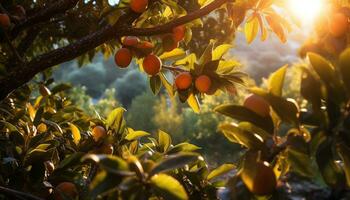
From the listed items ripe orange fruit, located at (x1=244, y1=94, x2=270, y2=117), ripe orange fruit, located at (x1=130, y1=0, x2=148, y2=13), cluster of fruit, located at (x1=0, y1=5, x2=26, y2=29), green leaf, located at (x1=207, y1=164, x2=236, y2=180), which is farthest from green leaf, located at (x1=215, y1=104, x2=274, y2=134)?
cluster of fruit, located at (x1=0, y1=5, x2=26, y2=29)

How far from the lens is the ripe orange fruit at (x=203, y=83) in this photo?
189 cm

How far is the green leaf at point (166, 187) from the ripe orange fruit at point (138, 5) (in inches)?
37.9

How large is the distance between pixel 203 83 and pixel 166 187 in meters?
0.88

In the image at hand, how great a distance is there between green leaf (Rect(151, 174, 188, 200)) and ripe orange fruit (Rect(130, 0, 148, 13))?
962 millimetres

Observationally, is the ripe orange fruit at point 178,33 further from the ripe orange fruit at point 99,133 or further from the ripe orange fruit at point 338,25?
the ripe orange fruit at point 338,25

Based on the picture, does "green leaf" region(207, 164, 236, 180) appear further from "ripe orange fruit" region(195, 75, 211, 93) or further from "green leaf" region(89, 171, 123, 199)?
"green leaf" region(89, 171, 123, 199)

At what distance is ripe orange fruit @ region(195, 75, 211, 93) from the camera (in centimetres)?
189

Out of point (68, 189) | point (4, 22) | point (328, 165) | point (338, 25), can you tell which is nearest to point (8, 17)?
point (4, 22)

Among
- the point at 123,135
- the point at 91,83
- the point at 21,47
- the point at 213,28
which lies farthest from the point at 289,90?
the point at 91,83

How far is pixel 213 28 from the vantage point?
5000 mm

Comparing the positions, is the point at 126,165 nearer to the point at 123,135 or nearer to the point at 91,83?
the point at 123,135

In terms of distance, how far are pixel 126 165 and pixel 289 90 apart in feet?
75.1

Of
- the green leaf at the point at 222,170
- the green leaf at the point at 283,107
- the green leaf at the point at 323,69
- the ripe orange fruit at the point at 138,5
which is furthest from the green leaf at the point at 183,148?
the green leaf at the point at 323,69

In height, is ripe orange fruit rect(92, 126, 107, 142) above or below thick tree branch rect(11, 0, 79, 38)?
below
